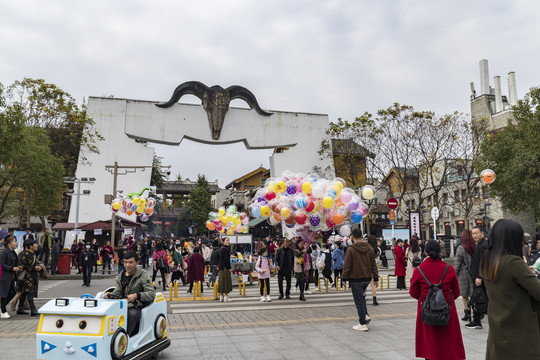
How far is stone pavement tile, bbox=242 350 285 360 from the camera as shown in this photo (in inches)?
229

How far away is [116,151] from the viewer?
99.0 ft

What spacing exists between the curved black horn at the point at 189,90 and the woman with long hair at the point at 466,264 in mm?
27033

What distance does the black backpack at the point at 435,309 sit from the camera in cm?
450

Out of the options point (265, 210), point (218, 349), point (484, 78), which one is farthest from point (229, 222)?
point (484, 78)

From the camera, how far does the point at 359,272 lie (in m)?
7.89

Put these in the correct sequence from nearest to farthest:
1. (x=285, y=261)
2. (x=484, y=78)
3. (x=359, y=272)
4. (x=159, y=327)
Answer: (x=159, y=327)
(x=359, y=272)
(x=285, y=261)
(x=484, y=78)

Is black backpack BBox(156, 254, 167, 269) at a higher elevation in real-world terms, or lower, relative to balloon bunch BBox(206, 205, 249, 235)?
lower

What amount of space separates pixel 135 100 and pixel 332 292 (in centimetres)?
2350

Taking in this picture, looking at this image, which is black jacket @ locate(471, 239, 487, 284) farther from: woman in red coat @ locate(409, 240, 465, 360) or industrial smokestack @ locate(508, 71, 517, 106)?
industrial smokestack @ locate(508, 71, 517, 106)

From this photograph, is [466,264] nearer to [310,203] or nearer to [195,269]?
[310,203]

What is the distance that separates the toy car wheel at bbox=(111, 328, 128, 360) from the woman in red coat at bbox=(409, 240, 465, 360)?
3.43 metres

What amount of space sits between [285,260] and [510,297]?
8.85 m

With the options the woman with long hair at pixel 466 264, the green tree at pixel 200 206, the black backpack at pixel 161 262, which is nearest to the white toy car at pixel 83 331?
the woman with long hair at pixel 466 264

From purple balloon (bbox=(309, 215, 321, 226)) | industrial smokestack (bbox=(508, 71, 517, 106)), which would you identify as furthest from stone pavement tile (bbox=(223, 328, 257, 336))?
industrial smokestack (bbox=(508, 71, 517, 106))
